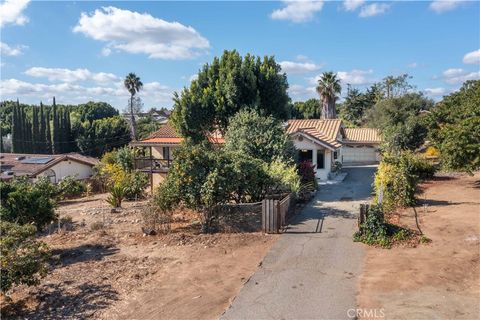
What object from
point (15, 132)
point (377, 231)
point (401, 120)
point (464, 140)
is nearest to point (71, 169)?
point (15, 132)

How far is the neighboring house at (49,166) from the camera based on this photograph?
3675 centimetres

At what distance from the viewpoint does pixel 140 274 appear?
Result: 1040cm

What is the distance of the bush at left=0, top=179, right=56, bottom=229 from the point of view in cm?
1362

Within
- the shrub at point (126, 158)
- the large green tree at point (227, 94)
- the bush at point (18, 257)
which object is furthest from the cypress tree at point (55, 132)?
the bush at point (18, 257)

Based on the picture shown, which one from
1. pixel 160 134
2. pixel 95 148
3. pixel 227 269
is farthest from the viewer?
pixel 95 148

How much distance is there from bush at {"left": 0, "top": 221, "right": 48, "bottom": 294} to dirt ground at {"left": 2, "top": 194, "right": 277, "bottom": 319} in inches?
27.6

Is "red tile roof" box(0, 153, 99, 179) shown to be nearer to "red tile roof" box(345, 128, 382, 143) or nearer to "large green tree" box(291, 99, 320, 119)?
"red tile roof" box(345, 128, 382, 143)

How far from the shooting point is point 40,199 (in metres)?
14.3

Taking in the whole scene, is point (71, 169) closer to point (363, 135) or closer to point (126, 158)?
point (126, 158)

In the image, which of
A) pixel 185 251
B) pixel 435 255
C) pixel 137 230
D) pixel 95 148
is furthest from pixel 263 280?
pixel 95 148

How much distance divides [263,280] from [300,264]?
1541mm

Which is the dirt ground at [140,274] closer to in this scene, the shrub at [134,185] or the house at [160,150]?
the shrub at [134,185]

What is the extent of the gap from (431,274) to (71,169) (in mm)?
37716

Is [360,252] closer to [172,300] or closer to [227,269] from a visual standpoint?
[227,269]
